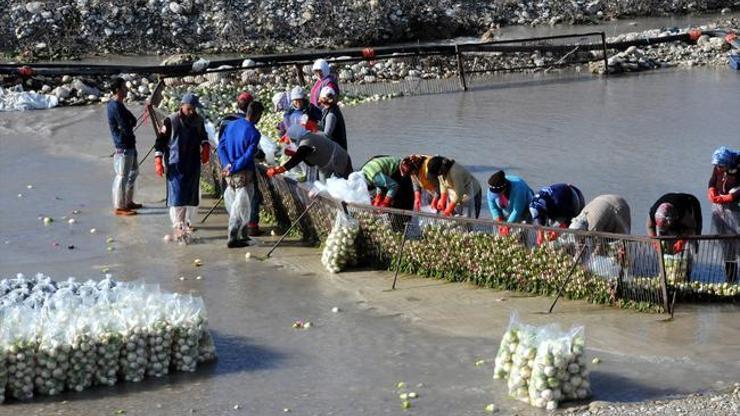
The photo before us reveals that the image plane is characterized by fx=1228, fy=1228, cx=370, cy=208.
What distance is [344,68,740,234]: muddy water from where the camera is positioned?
15891 mm

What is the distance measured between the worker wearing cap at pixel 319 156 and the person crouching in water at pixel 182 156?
844mm

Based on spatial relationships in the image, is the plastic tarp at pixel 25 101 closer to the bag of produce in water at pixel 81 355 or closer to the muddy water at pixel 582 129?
the muddy water at pixel 582 129

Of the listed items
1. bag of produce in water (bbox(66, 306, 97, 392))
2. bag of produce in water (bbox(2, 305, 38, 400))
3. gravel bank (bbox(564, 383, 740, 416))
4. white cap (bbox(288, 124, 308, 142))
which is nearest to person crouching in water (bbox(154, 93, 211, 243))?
white cap (bbox(288, 124, 308, 142))

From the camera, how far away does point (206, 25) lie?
3158cm

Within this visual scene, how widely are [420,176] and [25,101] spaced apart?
12116mm

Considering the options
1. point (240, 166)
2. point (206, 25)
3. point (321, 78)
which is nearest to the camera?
point (240, 166)

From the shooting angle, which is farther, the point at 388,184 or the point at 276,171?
the point at 276,171

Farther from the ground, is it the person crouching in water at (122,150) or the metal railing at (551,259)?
the person crouching in water at (122,150)

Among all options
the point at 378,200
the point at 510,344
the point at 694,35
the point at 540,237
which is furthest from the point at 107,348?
the point at 694,35

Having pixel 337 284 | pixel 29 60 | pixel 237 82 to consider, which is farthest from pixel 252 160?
pixel 29 60

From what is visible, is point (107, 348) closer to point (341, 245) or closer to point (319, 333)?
point (319, 333)

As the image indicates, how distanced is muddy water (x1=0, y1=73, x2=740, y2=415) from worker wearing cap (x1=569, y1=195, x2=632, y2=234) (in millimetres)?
901

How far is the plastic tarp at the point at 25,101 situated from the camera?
73.3ft

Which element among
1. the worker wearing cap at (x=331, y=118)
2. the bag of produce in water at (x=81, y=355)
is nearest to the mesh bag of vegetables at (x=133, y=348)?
the bag of produce in water at (x=81, y=355)
